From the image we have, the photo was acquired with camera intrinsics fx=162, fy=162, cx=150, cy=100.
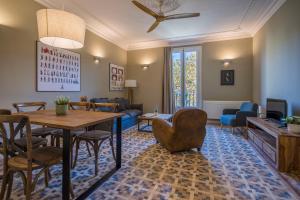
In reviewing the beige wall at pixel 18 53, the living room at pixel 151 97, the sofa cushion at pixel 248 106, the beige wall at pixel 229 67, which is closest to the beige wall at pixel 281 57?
the living room at pixel 151 97

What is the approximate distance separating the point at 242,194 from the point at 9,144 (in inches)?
99.9

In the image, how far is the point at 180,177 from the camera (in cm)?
219

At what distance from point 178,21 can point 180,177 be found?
4004 millimetres

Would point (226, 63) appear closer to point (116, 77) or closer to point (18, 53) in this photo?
point (116, 77)

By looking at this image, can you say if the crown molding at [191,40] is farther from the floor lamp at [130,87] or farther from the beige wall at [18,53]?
the beige wall at [18,53]

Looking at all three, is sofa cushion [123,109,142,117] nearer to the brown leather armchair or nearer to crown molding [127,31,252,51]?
the brown leather armchair

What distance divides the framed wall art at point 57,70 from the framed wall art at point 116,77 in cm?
155

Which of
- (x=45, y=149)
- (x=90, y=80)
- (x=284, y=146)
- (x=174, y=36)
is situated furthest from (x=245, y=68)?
(x=45, y=149)

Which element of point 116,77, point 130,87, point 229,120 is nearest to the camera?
point 229,120

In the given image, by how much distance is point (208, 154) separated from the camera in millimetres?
3000

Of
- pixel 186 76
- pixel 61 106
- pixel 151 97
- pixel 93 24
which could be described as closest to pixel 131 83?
pixel 151 97

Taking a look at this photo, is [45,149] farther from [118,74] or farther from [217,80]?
[217,80]

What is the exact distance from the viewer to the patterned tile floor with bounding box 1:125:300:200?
1.83 metres

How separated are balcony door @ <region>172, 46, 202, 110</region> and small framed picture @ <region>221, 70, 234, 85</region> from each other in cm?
81
